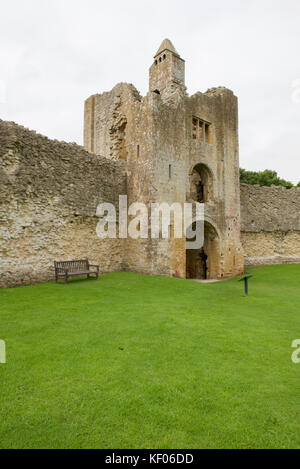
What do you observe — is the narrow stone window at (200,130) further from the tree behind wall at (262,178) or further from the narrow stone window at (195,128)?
the tree behind wall at (262,178)

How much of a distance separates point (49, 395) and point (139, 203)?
1052cm

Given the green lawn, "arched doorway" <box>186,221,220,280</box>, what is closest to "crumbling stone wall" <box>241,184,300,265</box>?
"arched doorway" <box>186,221,220,280</box>

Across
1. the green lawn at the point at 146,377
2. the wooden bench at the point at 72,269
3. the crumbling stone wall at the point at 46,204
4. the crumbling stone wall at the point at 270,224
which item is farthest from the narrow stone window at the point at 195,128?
the green lawn at the point at 146,377

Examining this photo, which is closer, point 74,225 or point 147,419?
point 147,419

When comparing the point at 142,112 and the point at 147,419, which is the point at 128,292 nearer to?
the point at 147,419

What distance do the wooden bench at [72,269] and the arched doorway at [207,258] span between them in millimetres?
6968

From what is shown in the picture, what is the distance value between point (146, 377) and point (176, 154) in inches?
455

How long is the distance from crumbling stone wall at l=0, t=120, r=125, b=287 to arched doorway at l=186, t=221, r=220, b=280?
225 inches

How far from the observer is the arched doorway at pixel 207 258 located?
51.5 feet

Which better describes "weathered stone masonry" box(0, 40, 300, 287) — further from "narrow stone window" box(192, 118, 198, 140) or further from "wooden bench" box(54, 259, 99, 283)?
"wooden bench" box(54, 259, 99, 283)
